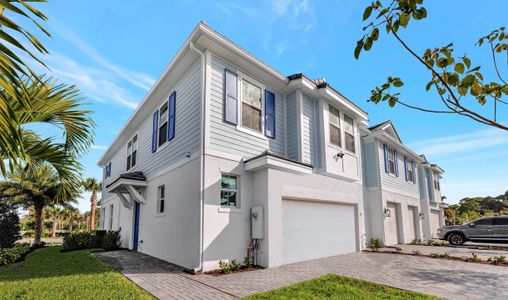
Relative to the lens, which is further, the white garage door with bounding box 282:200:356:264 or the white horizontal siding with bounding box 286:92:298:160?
the white horizontal siding with bounding box 286:92:298:160

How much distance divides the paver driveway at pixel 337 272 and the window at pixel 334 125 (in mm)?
4509

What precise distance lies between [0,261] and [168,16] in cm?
944

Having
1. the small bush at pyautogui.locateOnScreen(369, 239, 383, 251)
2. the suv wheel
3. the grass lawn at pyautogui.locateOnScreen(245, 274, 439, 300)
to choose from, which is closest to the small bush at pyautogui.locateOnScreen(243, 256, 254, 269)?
the grass lawn at pyautogui.locateOnScreen(245, 274, 439, 300)

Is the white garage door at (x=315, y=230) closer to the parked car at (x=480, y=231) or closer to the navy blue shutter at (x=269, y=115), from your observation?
the navy blue shutter at (x=269, y=115)

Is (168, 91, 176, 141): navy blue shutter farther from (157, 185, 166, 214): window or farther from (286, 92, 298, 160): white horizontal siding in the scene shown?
(286, 92, 298, 160): white horizontal siding

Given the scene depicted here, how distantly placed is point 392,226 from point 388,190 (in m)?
2.11

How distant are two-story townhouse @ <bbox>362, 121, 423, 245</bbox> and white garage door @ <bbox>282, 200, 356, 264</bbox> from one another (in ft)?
11.5

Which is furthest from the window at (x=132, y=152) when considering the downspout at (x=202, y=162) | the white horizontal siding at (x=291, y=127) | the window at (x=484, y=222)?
the window at (x=484, y=222)

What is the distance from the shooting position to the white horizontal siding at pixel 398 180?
1593cm

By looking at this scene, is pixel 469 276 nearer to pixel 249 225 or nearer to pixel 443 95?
pixel 249 225

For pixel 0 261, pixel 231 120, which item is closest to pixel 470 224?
pixel 231 120

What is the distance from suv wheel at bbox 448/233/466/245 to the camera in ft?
54.0

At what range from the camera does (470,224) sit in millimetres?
16469

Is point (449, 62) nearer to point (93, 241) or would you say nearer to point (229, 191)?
point (229, 191)
